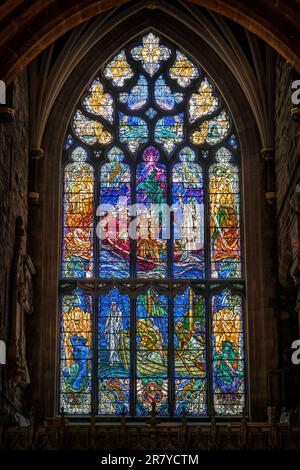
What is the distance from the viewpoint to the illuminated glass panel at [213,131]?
2867 cm

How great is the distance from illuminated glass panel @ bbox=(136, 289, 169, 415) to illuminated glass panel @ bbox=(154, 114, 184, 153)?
3.99m

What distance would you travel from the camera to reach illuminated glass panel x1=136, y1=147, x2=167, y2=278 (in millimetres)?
27559

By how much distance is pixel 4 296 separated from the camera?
926 inches

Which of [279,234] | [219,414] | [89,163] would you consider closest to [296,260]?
[279,234]

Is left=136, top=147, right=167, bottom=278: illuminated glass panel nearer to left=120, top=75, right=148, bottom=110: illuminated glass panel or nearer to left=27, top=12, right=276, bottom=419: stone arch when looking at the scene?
left=120, top=75, right=148, bottom=110: illuminated glass panel

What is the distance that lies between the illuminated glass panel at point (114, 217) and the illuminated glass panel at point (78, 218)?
288 millimetres

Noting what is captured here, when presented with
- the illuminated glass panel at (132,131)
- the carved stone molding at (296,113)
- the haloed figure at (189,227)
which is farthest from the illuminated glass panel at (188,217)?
the carved stone molding at (296,113)

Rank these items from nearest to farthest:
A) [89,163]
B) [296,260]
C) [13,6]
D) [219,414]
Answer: [13,6], [296,260], [219,414], [89,163]

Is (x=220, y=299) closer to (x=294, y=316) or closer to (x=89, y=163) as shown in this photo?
(x=294, y=316)

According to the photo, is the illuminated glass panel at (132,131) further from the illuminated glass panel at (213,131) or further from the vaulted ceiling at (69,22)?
the vaulted ceiling at (69,22)

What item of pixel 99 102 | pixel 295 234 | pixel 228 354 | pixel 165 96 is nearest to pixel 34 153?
pixel 99 102

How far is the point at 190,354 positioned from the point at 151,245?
116 inches

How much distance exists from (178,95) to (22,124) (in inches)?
185

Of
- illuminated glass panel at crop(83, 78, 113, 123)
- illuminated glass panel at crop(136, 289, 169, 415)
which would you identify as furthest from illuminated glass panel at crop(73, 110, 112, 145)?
illuminated glass panel at crop(136, 289, 169, 415)
